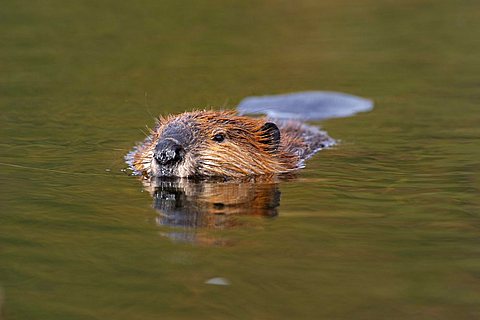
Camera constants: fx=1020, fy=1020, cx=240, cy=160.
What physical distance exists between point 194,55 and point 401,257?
688cm

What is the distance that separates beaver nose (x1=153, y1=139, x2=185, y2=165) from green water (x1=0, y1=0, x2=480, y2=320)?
0.66 ft

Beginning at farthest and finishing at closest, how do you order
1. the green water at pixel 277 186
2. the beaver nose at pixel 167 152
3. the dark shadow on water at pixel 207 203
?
the beaver nose at pixel 167 152, the dark shadow on water at pixel 207 203, the green water at pixel 277 186

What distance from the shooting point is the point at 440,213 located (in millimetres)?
4723

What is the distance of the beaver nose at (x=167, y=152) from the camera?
18.1ft

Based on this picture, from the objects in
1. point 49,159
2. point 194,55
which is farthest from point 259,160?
point 194,55

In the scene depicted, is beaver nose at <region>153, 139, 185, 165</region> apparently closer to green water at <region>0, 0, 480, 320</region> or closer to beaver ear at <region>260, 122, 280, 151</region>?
green water at <region>0, 0, 480, 320</region>

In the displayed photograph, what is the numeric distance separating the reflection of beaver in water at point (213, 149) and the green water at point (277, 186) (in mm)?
173

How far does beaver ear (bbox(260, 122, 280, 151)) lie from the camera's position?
6066 mm

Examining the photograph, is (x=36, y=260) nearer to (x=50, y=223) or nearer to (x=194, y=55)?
(x=50, y=223)

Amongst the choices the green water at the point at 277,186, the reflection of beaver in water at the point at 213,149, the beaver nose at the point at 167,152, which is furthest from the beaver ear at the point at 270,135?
the beaver nose at the point at 167,152

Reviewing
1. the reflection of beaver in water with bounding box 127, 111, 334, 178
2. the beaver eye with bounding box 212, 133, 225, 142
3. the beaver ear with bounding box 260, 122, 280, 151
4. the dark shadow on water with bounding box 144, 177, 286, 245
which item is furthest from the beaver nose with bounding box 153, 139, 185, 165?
the beaver ear with bounding box 260, 122, 280, 151

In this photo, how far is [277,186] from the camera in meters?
5.53

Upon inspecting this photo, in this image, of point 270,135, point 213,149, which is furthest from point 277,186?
point 270,135

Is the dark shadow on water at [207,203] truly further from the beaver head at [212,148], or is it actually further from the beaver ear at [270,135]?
the beaver ear at [270,135]
